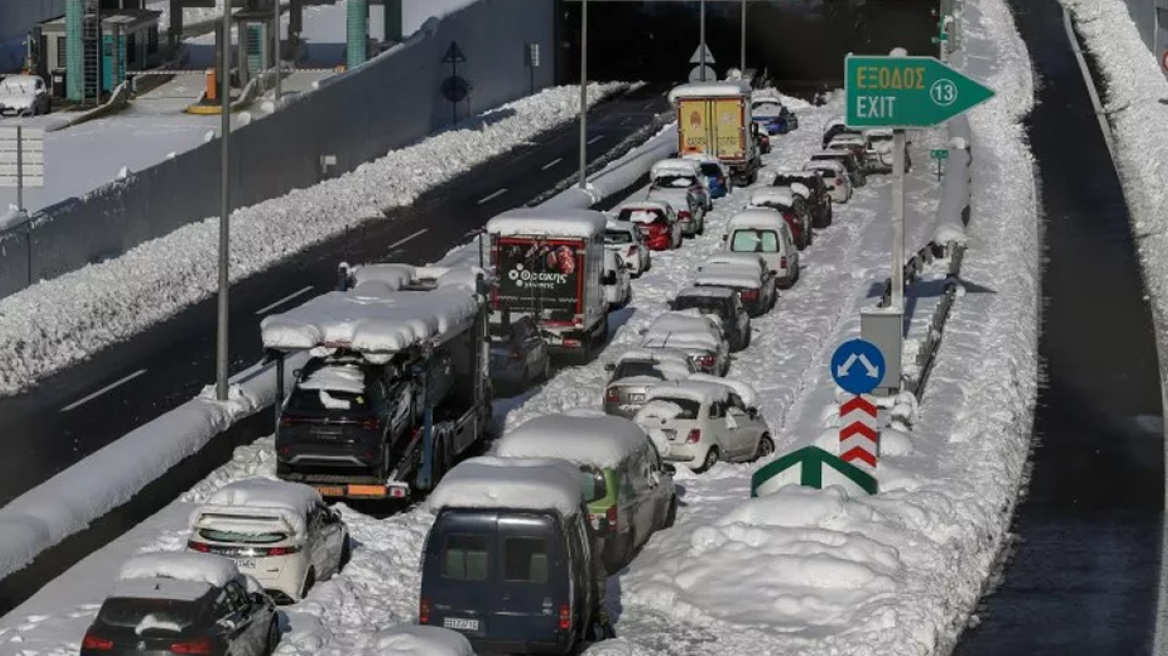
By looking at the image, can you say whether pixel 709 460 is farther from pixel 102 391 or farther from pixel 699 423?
pixel 102 391

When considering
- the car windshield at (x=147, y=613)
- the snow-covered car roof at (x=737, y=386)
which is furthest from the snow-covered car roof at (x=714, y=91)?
the car windshield at (x=147, y=613)

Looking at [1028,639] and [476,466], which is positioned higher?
[476,466]

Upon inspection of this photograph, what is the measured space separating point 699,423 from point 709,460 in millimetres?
707

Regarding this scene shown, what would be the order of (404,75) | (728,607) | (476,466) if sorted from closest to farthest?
(476,466), (728,607), (404,75)

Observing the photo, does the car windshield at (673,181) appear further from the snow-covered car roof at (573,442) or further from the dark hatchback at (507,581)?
the dark hatchback at (507,581)

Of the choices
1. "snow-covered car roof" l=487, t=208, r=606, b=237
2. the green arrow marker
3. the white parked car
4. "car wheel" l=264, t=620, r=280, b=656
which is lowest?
"car wheel" l=264, t=620, r=280, b=656

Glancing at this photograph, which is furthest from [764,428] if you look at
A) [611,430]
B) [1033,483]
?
[611,430]

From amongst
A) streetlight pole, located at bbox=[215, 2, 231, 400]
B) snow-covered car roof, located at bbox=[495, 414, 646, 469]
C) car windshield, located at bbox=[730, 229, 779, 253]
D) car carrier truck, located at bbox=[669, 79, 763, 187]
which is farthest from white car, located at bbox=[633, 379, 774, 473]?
car carrier truck, located at bbox=[669, 79, 763, 187]

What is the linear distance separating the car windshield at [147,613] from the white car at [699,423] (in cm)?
1447

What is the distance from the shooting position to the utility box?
139 ft

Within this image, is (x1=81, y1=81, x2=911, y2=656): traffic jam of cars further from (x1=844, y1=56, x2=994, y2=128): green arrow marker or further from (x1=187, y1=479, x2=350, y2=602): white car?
(x1=844, y1=56, x2=994, y2=128): green arrow marker

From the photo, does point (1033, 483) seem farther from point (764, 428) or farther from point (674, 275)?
point (674, 275)

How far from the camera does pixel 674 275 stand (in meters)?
61.0

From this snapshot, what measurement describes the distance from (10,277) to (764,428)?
67.2 feet
